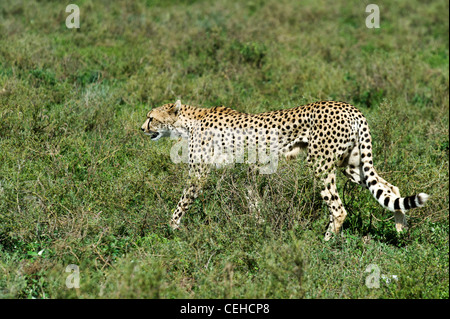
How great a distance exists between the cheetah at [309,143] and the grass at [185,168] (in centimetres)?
16

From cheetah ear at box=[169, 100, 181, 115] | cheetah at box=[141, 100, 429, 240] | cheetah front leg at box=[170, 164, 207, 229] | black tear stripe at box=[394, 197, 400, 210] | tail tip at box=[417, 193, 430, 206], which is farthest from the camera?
A: cheetah ear at box=[169, 100, 181, 115]

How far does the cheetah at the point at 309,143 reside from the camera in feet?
18.2

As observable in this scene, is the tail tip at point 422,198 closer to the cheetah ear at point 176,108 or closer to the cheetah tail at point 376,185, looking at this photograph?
the cheetah tail at point 376,185

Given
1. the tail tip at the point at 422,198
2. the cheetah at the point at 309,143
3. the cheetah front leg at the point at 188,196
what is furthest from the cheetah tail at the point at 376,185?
the cheetah front leg at the point at 188,196

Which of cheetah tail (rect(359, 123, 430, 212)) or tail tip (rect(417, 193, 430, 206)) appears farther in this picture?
cheetah tail (rect(359, 123, 430, 212))

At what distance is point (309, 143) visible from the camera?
18.7ft

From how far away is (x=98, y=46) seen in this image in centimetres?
1048

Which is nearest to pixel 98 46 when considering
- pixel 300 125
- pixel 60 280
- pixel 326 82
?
pixel 326 82

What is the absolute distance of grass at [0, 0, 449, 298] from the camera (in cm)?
465

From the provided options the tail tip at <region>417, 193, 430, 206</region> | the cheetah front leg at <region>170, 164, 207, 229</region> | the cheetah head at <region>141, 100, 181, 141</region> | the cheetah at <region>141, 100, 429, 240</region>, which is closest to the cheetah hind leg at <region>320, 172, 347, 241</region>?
the cheetah at <region>141, 100, 429, 240</region>

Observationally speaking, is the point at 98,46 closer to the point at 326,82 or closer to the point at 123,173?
the point at 326,82

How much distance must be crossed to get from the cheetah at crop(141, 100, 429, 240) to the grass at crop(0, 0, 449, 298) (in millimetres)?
163

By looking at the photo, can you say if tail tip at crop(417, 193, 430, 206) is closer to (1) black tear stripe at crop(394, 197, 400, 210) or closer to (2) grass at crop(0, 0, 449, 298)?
(1) black tear stripe at crop(394, 197, 400, 210)

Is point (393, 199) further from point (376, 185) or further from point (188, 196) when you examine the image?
point (188, 196)
